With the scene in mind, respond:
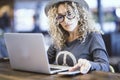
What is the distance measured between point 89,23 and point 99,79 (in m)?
0.84

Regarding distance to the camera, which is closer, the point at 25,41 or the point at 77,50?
the point at 25,41

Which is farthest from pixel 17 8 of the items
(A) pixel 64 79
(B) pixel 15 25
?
(A) pixel 64 79

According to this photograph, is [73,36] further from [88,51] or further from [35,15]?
[35,15]

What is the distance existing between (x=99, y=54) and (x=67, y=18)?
14.0 inches

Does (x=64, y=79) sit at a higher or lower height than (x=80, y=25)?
lower

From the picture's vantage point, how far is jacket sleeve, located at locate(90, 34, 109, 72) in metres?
1.82

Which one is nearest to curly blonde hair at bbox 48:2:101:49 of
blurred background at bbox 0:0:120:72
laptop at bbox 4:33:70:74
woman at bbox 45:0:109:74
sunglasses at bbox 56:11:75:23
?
woman at bbox 45:0:109:74

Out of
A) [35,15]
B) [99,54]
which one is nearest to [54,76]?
[99,54]

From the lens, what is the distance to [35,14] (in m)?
8.70

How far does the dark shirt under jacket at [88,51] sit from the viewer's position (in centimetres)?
191

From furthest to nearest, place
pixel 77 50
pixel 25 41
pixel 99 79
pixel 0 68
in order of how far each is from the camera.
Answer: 1. pixel 77 50
2. pixel 0 68
3. pixel 25 41
4. pixel 99 79

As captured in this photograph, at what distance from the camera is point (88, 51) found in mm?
2039

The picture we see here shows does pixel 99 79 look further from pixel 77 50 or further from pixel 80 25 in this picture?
pixel 80 25

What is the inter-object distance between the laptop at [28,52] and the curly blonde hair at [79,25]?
1.63 ft
